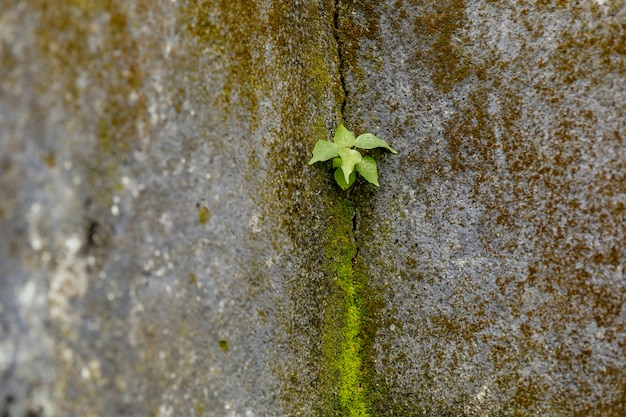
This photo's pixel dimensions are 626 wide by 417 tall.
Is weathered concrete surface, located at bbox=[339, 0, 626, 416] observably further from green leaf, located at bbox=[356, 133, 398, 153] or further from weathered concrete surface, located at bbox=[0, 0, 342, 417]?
weathered concrete surface, located at bbox=[0, 0, 342, 417]

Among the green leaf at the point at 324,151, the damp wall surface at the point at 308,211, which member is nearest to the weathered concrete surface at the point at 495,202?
the damp wall surface at the point at 308,211

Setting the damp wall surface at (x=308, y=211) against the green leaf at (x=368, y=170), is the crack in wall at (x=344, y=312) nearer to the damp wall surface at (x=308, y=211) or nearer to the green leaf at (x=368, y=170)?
the damp wall surface at (x=308, y=211)

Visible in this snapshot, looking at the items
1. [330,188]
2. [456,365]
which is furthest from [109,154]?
[456,365]

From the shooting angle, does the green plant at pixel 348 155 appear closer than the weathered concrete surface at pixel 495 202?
No

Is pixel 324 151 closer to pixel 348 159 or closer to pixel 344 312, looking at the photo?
pixel 348 159

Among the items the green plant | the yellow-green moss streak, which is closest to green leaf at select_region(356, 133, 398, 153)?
the green plant
